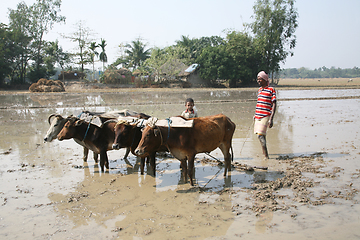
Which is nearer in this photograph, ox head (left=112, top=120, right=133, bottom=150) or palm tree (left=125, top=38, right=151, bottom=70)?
ox head (left=112, top=120, right=133, bottom=150)

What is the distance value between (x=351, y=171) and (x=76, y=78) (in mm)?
38479

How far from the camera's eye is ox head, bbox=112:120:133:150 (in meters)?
5.86

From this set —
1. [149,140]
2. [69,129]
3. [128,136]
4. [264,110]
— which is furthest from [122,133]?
[264,110]

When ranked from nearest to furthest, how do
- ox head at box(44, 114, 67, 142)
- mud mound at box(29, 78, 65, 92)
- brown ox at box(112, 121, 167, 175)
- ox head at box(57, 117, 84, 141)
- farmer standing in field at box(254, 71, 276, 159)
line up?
brown ox at box(112, 121, 167, 175) → ox head at box(57, 117, 84, 141) → ox head at box(44, 114, 67, 142) → farmer standing in field at box(254, 71, 276, 159) → mud mound at box(29, 78, 65, 92)

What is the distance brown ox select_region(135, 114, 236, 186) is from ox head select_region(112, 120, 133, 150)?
2.88 feet

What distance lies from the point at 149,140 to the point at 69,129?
2.19 m

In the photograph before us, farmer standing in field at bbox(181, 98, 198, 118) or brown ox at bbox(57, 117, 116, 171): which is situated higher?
farmer standing in field at bbox(181, 98, 198, 118)

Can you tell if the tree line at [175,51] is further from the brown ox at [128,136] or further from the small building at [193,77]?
the brown ox at [128,136]

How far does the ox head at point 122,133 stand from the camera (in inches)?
A: 231

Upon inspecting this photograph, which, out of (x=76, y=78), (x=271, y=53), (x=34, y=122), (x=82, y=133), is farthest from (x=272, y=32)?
(x=82, y=133)

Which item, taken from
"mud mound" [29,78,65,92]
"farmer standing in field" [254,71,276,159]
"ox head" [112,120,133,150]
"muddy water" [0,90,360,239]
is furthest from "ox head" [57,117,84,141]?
"mud mound" [29,78,65,92]

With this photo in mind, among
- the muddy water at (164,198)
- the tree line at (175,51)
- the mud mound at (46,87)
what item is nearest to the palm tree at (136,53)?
the tree line at (175,51)

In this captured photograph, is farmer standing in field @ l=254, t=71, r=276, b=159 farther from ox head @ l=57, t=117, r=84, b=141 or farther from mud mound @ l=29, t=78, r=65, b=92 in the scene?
mud mound @ l=29, t=78, r=65, b=92

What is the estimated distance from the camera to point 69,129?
6223 millimetres
